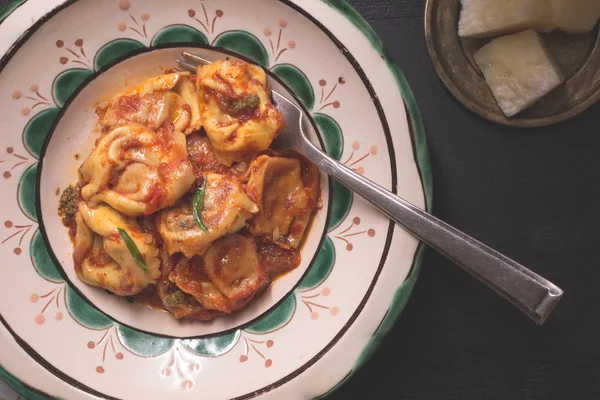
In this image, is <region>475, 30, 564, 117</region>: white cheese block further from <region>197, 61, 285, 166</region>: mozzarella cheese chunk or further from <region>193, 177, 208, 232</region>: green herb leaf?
<region>193, 177, 208, 232</region>: green herb leaf

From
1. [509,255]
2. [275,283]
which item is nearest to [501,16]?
[509,255]

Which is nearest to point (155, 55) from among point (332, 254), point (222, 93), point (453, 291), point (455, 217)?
point (222, 93)

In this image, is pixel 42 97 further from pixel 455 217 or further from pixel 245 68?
pixel 455 217

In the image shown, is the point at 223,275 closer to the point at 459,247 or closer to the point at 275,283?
the point at 275,283

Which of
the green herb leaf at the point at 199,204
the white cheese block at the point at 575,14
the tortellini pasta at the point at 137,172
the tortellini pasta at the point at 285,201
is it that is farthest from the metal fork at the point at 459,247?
the white cheese block at the point at 575,14

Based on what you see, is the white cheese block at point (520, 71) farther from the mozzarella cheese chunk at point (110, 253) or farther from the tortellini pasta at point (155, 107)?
the mozzarella cheese chunk at point (110, 253)
